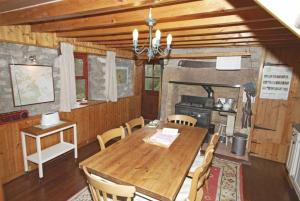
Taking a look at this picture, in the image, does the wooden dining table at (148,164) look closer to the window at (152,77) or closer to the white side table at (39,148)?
the white side table at (39,148)

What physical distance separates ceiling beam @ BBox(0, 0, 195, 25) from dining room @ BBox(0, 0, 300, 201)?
1cm

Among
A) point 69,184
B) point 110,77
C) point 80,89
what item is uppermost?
point 110,77

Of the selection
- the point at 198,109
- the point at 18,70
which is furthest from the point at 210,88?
the point at 18,70

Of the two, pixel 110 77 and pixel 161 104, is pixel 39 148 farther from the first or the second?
pixel 161 104

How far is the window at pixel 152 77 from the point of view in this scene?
18.6 feet

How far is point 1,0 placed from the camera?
1.50 metres

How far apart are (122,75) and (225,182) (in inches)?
141

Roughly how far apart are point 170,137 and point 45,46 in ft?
8.20

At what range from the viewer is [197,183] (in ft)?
4.59

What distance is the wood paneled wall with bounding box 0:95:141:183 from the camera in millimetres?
2441

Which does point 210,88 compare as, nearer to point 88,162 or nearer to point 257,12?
point 257,12

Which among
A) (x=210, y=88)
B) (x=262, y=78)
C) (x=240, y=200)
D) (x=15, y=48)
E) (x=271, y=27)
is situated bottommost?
(x=240, y=200)

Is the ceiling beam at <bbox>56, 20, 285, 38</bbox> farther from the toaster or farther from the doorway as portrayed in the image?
the doorway

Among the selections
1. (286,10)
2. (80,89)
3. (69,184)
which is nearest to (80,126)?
(80,89)
